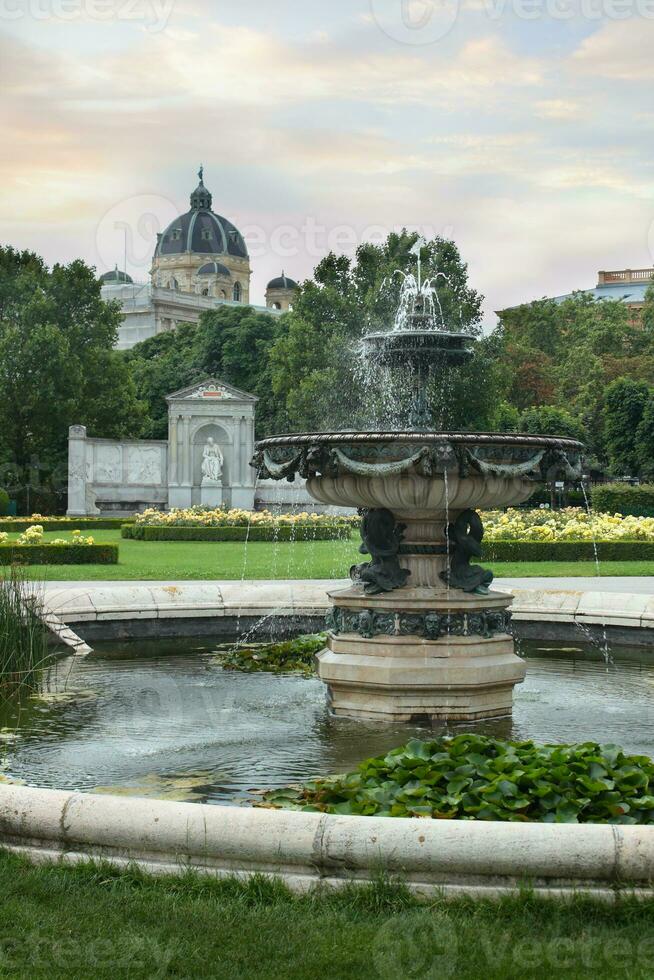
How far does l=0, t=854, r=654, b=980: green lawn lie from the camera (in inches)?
162

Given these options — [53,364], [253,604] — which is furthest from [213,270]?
[253,604]

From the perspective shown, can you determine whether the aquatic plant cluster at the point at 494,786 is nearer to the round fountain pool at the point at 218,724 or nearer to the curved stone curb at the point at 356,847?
the curved stone curb at the point at 356,847

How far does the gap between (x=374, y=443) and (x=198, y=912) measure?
469cm

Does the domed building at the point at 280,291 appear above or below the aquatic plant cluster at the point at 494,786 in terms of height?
above

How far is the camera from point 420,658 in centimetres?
901

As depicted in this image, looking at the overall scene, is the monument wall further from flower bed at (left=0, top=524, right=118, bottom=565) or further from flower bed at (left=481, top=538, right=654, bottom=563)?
flower bed at (left=481, top=538, right=654, bottom=563)

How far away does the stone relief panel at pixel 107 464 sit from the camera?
147ft

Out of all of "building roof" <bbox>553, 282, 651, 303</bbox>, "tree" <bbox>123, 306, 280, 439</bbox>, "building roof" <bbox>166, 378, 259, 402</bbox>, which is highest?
"building roof" <bbox>553, 282, 651, 303</bbox>

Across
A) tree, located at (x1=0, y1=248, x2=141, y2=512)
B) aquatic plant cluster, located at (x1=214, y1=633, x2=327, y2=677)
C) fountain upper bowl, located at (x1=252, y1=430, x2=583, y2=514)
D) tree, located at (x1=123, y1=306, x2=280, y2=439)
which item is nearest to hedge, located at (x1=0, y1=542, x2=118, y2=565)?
aquatic plant cluster, located at (x1=214, y1=633, x2=327, y2=677)

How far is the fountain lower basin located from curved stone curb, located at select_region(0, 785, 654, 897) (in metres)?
4.09

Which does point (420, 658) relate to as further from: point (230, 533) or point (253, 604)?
point (230, 533)

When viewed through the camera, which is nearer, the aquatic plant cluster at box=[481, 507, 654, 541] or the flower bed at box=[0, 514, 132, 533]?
the aquatic plant cluster at box=[481, 507, 654, 541]

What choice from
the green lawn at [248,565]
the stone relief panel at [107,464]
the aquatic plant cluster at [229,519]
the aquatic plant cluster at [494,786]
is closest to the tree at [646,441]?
the stone relief panel at [107,464]

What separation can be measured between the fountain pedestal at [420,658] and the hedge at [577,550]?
1501cm
